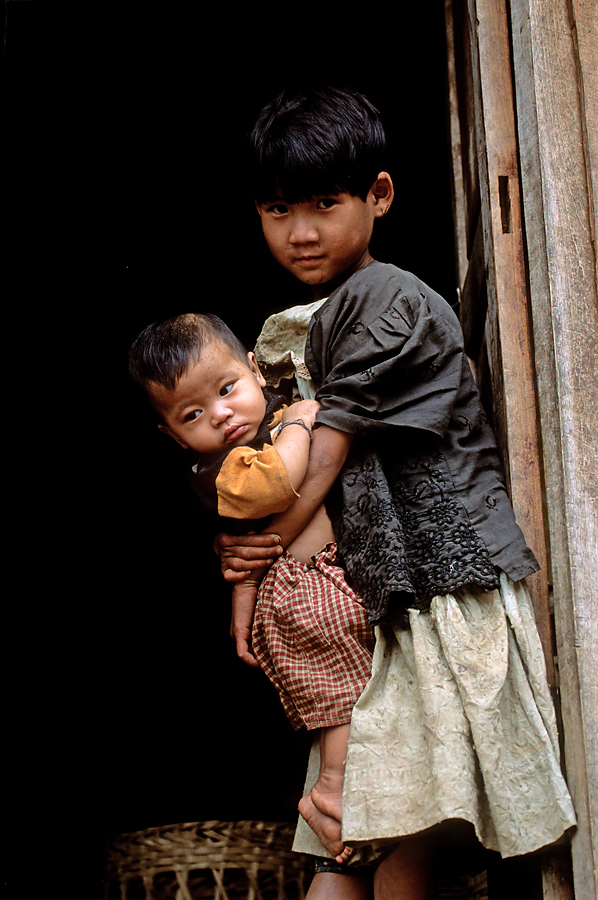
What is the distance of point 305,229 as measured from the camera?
5.50ft

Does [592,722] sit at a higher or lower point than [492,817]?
higher

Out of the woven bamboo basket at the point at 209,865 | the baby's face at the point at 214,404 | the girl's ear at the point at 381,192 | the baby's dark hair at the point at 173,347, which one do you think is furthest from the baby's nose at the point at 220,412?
the woven bamboo basket at the point at 209,865

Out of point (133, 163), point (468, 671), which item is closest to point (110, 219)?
point (133, 163)

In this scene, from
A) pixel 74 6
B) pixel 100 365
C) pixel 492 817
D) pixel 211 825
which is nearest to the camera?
pixel 492 817

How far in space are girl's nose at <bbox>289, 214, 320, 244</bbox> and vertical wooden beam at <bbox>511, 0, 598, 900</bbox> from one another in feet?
1.52

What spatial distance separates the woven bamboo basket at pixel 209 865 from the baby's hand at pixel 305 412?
1.33 metres

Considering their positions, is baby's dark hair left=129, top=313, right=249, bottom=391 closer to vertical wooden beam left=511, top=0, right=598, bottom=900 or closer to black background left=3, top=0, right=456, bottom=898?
vertical wooden beam left=511, top=0, right=598, bottom=900

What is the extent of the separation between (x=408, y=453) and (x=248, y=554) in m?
0.41

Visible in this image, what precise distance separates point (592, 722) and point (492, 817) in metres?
0.24

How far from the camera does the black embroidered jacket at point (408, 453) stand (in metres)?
1.44

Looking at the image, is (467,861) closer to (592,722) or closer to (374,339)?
(592,722)

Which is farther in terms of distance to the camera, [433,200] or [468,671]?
[433,200]

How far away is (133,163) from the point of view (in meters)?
3.36

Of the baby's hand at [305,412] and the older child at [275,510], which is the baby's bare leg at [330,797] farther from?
the baby's hand at [305,412]
